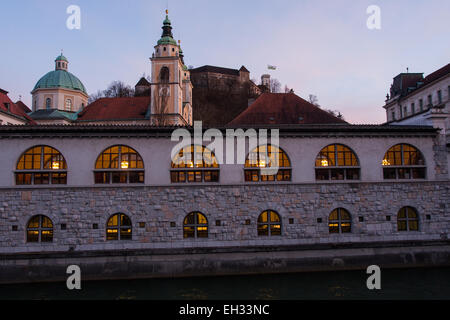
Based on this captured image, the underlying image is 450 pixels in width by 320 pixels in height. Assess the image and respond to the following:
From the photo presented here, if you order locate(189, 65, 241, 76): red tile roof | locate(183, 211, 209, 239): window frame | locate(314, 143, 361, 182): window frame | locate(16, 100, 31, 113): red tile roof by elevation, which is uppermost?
locate(189, 65, 241, 76): red tile roof

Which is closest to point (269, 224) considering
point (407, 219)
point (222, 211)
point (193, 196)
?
point (222, 211)

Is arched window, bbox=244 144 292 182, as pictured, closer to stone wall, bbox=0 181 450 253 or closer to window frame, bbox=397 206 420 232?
stone wall, bbox=0 181 450 253

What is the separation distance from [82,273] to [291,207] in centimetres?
1119

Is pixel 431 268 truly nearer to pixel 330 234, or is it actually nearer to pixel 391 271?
pixel 391 271

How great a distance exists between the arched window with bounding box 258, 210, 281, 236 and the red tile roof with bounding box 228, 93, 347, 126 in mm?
8696

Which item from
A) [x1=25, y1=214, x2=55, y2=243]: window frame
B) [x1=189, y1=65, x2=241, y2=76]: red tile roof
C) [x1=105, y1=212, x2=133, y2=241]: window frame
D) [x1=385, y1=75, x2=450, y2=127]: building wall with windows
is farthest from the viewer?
[x1=189, y1=65, x2=241, y2=76]: red tile roof

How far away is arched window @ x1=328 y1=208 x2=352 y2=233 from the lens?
16.3 m

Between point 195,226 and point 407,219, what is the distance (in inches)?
465

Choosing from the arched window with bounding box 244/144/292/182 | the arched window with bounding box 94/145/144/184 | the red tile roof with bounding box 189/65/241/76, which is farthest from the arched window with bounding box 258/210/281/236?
the red tile roof with bounding box 189/65/241/76

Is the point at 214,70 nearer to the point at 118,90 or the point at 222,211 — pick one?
the point at 118,90

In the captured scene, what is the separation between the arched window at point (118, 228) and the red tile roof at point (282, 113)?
426 inches

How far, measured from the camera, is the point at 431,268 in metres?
15.9
